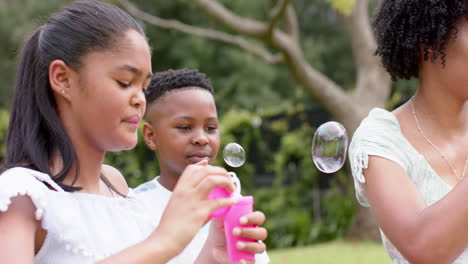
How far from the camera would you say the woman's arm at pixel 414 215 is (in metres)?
1.91

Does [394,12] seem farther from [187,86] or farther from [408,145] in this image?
[187,86]

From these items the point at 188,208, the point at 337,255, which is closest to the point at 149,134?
the point at 188,208

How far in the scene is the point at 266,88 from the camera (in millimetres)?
18891

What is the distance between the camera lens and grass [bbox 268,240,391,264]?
304 inches

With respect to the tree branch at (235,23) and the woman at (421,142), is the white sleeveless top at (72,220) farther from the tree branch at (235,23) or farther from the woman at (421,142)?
the tree branch at (235,23)

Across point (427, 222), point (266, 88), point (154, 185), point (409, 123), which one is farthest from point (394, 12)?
point (266, 88)

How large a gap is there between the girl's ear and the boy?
116 cm

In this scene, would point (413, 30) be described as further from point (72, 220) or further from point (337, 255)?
point (337, 255)

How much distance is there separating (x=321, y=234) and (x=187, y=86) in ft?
23.7

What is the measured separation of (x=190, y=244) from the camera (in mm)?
2537

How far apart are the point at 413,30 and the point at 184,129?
1158 mm

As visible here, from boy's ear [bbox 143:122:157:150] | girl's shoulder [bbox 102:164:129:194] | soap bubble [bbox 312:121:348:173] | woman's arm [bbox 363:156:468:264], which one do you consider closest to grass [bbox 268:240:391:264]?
boy's ear [bbox 143:122:157:150]

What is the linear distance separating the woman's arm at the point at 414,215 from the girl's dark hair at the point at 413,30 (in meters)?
0.43

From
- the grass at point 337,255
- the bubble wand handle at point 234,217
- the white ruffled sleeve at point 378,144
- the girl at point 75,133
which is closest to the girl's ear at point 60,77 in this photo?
the girl at point 75,133
